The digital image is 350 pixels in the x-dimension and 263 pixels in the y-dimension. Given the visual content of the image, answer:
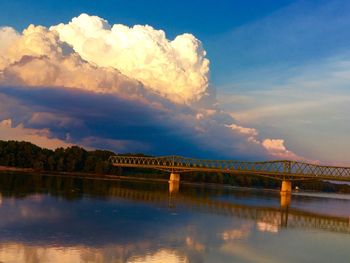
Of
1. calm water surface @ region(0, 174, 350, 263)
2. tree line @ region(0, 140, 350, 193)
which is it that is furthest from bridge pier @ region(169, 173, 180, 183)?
calm water surface @ region(0, 174, 350, 263)

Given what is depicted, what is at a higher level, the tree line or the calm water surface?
the tree line

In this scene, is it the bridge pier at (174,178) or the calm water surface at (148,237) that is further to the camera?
the bridge pier at (174,178)

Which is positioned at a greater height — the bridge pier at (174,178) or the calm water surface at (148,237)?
the bridge pier at (174,178)

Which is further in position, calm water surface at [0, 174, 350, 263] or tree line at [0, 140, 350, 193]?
tree line at [0, 140, 350, 193]

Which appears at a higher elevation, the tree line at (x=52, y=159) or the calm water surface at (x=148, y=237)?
the tree line at (x=52, y=159)

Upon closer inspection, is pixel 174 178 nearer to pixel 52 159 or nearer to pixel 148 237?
pixel 52 159

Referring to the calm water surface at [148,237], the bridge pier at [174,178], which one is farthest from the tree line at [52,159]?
the calm water surface at [148,237]

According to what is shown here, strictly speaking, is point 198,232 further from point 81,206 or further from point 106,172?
point 106,172

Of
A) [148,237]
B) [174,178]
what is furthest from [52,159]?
[148,237]

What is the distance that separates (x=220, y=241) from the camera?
105 ft

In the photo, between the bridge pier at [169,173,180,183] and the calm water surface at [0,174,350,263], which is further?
the bridge pier at [169,173,180,183]

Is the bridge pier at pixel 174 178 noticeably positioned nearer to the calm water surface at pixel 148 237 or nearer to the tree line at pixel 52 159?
the tree line at pixel 52 159

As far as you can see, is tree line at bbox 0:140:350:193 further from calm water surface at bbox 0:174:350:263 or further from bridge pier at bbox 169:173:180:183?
calm water surface at bbox 0:174:350:263

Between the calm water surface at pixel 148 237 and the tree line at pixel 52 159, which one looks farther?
the tree line at pixel 52 159
